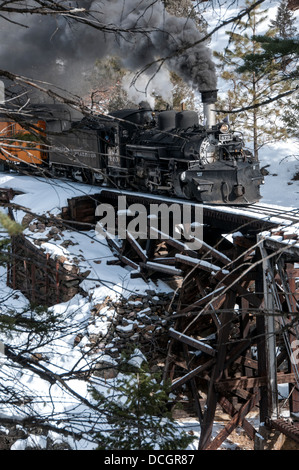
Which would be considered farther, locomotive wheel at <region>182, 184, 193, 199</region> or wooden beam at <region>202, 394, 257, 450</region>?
locomotive wheel at <region>182, 184, 193, 199</region>

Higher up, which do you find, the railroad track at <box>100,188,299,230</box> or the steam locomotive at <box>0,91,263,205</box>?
the steam locomotive at <box>0,91,263,205</box>

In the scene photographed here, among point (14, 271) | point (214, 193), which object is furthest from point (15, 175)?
point (214, 193)

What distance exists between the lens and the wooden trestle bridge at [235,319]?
7.71 meters

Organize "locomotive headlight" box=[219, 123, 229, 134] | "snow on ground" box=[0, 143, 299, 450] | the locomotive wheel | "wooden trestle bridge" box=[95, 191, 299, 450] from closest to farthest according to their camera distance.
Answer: "wooden trestle bridge" box=[95, 191, 299, 450] < "snow on ground" box=[0, 143, 299, 450] < the locomotive wheel < "locomotive headlight" box=[219, 123, 229, 134]

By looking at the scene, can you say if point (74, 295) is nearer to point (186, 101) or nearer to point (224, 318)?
point (224, 318)

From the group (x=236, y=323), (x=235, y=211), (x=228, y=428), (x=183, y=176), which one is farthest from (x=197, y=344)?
(x=183, y=176)

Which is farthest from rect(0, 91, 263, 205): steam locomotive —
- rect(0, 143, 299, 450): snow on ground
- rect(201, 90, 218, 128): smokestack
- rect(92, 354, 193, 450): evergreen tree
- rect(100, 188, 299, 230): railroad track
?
rect(92, 354, 193, 450): evergreen tree

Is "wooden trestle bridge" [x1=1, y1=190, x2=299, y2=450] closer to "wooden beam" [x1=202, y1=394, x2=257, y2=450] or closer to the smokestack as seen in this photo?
"wooden beam" [x1=202, y1=394, x2=257, y2=450]

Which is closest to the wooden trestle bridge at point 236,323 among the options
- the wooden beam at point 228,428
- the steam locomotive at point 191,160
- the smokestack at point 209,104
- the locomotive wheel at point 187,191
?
the wooden beam at point 228,428

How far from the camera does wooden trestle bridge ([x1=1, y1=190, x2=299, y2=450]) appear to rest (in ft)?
25.3

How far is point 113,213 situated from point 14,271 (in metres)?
3.24

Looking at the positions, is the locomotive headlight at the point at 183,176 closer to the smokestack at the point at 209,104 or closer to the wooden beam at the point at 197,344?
the smokestack at the point at 209,104

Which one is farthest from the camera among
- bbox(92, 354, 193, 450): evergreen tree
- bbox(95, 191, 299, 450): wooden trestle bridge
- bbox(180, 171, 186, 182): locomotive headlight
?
bbox(180, 171, 186, 182): locomotive headlight

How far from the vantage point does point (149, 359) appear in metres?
12.1
